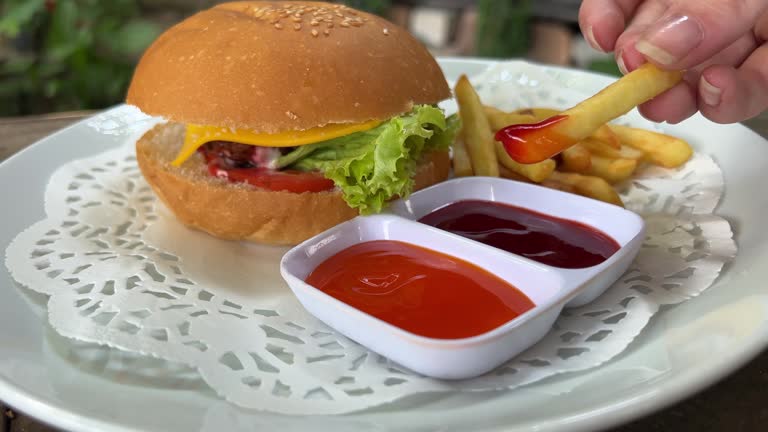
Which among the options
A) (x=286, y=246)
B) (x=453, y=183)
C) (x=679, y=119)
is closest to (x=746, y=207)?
(x=679, y=119)

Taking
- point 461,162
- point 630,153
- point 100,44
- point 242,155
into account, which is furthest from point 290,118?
point 100,44

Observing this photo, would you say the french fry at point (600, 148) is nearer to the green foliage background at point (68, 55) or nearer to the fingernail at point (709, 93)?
the fingernail at point (709, 93)

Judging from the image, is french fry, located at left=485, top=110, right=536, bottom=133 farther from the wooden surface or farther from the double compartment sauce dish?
the wooden surface

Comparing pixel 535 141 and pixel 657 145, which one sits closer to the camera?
pixel 535 141

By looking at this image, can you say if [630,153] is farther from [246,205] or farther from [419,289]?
[246,205]

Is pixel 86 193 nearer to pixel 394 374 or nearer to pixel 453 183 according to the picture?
pixel 453 183

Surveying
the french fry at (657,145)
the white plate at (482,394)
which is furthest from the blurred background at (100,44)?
the white plate at (482,394)
